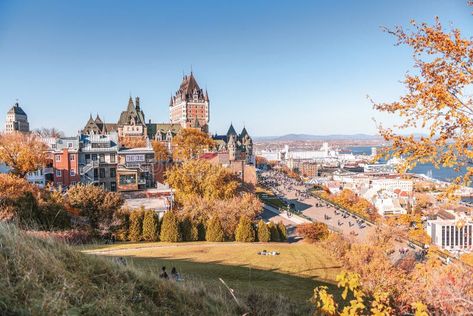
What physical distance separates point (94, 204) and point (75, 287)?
850 inches

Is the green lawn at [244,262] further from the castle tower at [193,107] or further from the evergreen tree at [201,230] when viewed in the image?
the castle tower at [193,107]

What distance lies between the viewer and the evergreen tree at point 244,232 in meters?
26.3

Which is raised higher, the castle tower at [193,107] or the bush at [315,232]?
the castle tower at [193,107]

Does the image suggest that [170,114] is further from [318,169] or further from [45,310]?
[45,310]

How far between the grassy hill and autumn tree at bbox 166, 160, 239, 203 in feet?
87.8

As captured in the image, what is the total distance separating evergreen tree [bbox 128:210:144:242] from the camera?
24.7 m

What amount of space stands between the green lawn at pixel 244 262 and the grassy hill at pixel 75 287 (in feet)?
26.7

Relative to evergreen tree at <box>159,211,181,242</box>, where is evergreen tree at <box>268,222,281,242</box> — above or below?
below

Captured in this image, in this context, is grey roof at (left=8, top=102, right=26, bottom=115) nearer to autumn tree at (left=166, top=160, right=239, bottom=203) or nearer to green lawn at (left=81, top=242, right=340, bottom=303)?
autumn tree at (left=166, top=160, right=239, bottom=203)

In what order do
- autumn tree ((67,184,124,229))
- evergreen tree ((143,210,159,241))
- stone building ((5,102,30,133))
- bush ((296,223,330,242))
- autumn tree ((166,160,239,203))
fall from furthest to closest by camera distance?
stone building ((5,102,30,133)) < autumn tree ((166,160,239,203)) < bush ((296,223,330,242)) < evergreen tree ((143,210,159,241)) < autumn tree ((67,184,124,229))

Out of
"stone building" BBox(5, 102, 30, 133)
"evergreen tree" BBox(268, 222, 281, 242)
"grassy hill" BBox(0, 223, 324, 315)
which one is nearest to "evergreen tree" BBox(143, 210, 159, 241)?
"evergreen tree" BBox(268, 222, 281, 242)

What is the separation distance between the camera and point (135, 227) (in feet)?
81.3

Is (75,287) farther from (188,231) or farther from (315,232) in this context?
(315,232)

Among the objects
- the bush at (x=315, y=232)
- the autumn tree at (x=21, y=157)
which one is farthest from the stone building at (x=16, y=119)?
the bush at (x=315, y=232)
